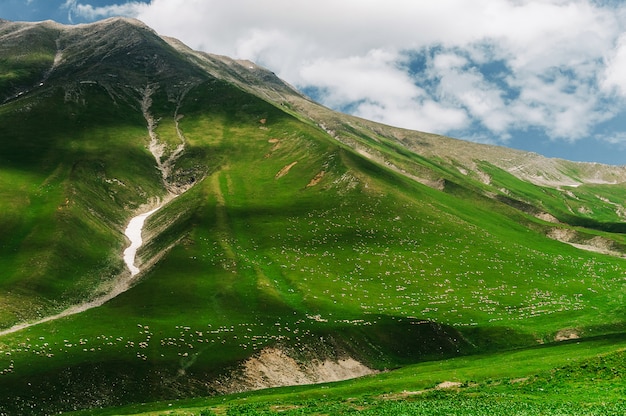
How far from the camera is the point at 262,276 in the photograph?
103 meters

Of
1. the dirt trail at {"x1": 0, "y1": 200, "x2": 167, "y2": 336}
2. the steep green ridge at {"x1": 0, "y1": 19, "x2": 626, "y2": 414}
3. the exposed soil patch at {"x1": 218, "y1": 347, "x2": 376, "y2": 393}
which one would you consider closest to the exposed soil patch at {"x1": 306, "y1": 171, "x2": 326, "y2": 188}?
the steep green ridge at {"x1": 0, "y1": 19, "x2": 626, "y2": 414}

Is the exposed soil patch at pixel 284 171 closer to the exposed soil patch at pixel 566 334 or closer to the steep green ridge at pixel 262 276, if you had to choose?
the steep green ridge at pixel 262 276

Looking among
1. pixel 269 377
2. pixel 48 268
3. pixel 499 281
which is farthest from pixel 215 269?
pixel 499 281

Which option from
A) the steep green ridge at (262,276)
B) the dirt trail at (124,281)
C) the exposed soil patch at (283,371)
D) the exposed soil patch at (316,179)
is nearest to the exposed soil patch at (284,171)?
the steep green ridge at (262,276)

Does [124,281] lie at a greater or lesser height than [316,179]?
lesser

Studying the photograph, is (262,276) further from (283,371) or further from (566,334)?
(566,334)

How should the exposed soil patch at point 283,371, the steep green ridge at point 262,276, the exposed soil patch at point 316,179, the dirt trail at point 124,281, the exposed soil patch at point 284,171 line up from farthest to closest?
the exposed soil patch at point 284,171
the exposed soil patch at point 316,179
the dirt trail at point 124,281
the exposed soil patch at point 283,371
the steep green ridge at point 262,276

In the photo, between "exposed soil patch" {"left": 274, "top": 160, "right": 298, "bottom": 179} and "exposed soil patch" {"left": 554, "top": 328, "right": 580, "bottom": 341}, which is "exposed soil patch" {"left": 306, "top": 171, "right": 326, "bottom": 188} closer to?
"exposed soil patch" {"left": 274, "top": 160, "right": 298, "bottom": 179}

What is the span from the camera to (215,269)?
106m

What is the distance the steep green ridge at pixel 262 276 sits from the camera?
62.5 meters

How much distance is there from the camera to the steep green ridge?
62500 mm

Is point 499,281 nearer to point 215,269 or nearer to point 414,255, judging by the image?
point 414,255

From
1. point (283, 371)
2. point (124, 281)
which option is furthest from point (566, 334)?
point (124, 281)

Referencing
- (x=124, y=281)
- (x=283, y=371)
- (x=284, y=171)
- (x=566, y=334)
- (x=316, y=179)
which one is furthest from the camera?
(x=284, y=171)
